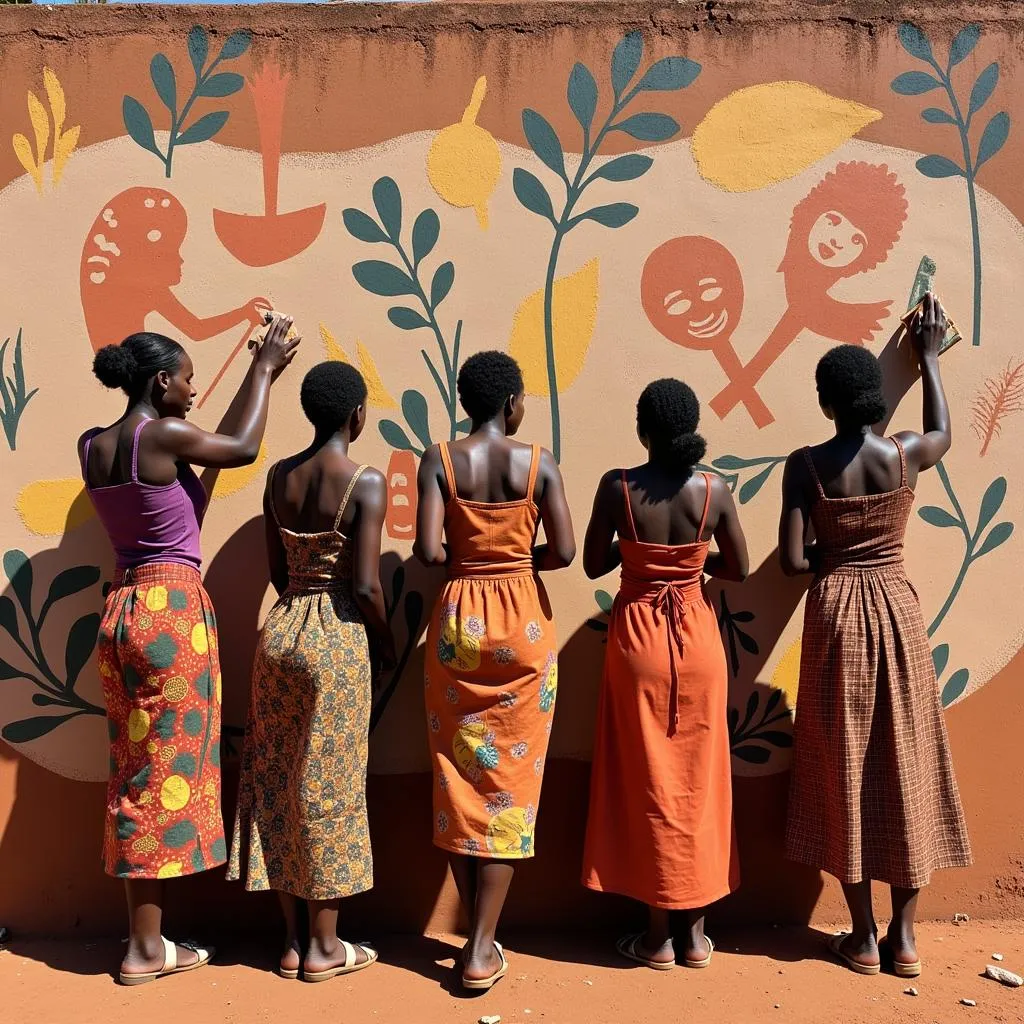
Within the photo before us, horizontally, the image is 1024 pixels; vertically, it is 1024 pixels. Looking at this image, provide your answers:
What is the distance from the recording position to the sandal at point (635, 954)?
3.22 m

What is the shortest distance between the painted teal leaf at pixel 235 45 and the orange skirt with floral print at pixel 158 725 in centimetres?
191

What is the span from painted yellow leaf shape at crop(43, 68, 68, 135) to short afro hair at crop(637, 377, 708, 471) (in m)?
2.41

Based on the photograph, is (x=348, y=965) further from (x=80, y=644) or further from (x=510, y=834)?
(x=80, y=644)

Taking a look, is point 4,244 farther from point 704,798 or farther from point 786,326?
point 704,798

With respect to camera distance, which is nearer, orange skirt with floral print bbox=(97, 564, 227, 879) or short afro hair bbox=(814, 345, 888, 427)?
orange skirt with floral print bbox=(97, 564, 227, 879)

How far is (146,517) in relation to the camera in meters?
3.13

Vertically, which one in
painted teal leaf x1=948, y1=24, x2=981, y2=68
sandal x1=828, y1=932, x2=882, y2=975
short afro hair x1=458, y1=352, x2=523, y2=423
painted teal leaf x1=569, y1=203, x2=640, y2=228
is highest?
painted teal leaf x1=948, y1=24, x2=981, y2=68

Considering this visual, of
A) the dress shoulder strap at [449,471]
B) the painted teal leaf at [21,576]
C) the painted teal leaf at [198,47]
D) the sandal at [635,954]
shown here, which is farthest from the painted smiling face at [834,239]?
the painted teal leaf at [21,576]

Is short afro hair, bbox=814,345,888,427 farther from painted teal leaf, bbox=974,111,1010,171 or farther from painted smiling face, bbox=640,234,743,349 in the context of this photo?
painted teal leaf, bbox=974,111,1010,171

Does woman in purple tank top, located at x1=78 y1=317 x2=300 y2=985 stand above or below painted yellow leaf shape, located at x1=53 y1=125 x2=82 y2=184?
below

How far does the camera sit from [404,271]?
11.6 feet

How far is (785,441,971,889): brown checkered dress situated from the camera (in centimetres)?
318

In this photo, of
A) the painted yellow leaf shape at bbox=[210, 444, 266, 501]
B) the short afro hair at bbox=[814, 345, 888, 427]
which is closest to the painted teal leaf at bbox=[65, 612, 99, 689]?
the painted yellow leaf shape at bbox=[210, 444, 266, 501]

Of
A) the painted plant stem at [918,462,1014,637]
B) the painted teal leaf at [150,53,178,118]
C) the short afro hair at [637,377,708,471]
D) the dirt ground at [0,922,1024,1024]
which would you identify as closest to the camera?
the dirt ground at [0,922,1024,1024]
